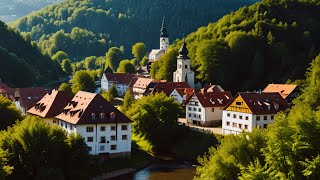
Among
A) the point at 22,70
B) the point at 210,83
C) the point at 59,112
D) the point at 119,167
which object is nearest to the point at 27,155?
the point at 119,167

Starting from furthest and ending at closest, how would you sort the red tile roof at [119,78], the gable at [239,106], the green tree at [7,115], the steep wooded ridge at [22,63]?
1. the steep wooded ridge at [22,63]
2. the red tile roof at [119,78]
3. the gable at [239,106]
4. the green tree at [7,115]

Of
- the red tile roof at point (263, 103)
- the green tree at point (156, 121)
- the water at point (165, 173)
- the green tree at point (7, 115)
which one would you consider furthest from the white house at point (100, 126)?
the red tile roof at point (263, 103)

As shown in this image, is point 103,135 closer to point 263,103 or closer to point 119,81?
point 263,103

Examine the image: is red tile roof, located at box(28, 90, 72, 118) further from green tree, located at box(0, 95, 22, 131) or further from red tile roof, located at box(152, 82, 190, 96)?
red tile roof, located at box(152, 82, 190, 96)

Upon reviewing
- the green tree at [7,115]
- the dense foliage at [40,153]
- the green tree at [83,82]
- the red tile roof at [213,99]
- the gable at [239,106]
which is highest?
the green tree at [83,82]

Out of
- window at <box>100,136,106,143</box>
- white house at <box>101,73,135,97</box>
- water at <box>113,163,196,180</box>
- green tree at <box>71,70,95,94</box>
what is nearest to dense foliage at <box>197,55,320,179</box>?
water at <box>113,163,196,180</box>

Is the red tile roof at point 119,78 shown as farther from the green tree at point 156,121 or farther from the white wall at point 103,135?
the white wall at point 103,135

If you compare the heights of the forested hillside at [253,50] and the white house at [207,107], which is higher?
the forested hillside at [253,50]

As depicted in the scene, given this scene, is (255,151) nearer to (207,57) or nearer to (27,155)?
(27,155)
